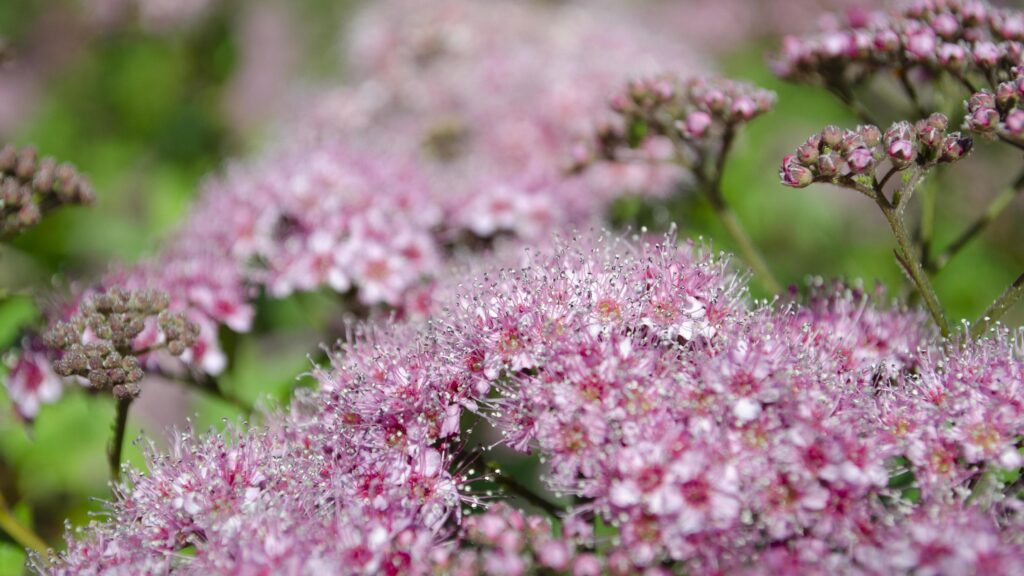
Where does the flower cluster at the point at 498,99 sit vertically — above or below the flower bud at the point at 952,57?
below

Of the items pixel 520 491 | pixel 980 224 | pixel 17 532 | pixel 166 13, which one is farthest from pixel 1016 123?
pixel 166 13

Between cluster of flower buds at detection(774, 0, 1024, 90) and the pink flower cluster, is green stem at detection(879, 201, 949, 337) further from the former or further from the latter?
the pink flower cluster

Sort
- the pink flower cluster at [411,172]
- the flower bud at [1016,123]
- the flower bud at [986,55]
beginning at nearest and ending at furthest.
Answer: the flower bud at [1016,123], the flower bud at [986,55], the pink flower cluster at [411,172]

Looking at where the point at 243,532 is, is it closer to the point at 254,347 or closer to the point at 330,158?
the point at 330,158

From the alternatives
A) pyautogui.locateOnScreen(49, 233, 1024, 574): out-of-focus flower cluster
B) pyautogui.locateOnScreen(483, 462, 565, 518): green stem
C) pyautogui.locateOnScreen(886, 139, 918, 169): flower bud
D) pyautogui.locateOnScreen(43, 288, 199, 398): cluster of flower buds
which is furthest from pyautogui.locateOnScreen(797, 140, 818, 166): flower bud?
pyautogui.locateOnScreen(43, 288, 199, 398): cluster of flower buds

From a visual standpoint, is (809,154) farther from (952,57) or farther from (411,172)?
(411,172)

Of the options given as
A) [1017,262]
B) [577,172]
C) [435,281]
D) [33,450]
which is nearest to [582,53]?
[577,172]

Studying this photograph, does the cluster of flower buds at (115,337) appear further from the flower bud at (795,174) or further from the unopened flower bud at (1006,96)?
the unopened flower bud at (1006,96)

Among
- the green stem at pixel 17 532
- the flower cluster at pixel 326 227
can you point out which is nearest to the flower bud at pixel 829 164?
the flower cluster at pixel 326 227
